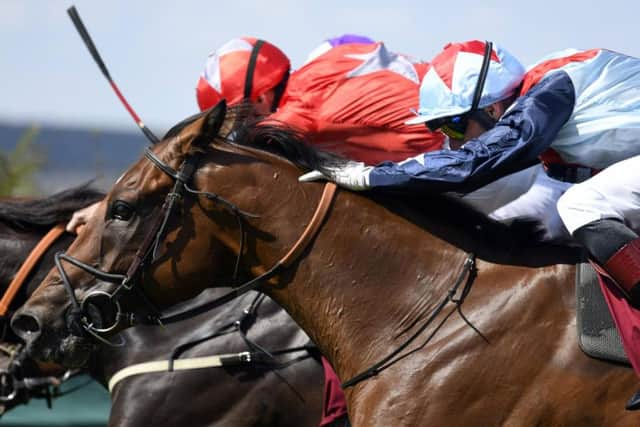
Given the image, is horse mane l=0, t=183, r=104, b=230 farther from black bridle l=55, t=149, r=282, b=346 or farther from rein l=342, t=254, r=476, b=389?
rein l=342, t=254, r=476, b=389

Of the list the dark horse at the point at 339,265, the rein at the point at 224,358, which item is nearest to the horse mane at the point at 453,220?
the dark horse at the point at 339,265

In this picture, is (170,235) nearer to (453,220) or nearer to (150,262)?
(150,262)

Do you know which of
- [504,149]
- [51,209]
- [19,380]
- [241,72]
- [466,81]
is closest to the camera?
[504,149]

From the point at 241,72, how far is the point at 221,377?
81.1 inches

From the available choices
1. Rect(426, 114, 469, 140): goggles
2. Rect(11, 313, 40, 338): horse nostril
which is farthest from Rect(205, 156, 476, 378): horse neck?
Rect(11, 313, 40, 338): horse nostril

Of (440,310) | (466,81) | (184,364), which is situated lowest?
(184,364)

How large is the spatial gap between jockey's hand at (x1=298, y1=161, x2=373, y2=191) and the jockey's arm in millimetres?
94

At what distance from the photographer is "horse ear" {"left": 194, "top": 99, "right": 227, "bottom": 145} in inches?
153

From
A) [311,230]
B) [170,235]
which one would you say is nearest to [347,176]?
[311,230]

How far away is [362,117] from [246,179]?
1.38 m

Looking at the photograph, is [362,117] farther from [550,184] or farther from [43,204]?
[43,204]

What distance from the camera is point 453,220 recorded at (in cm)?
396

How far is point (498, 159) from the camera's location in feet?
12.0

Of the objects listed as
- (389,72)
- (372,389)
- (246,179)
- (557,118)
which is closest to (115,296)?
(246,179)
